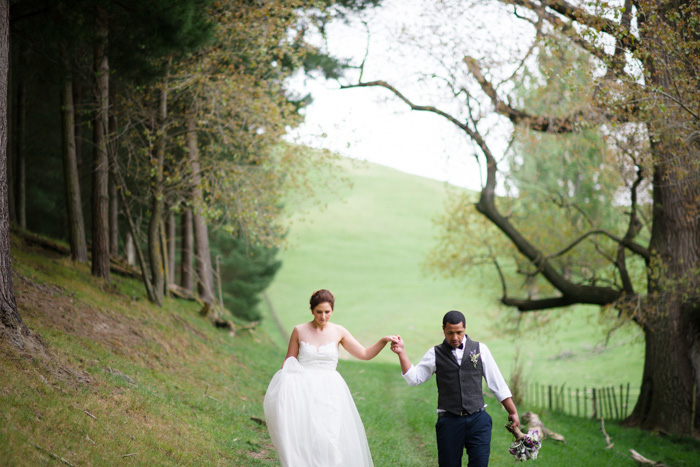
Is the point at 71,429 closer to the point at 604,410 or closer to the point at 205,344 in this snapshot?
the point at 205,344

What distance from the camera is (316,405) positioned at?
6387mm

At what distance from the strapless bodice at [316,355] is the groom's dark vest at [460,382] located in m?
1.25

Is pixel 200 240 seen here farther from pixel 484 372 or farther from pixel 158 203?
pixel 484 372

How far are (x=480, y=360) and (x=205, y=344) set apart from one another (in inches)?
420

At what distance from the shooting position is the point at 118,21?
13227 mm

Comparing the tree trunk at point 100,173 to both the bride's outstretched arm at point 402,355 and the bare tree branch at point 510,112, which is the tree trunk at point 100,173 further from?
the bride's outstretched arm at point 402,355

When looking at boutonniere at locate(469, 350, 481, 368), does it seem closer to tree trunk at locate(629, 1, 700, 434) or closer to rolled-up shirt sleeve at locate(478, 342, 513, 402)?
rolled-up shirt sleeve at locate(478, 342, 513, 402)

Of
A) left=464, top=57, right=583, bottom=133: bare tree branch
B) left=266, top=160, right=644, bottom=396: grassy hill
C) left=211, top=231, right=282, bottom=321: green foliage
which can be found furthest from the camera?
left=211, top=231, right=282, bottom=321: green foliage

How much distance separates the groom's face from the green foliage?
30.2 meters

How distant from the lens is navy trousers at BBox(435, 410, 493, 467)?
19.2 ft

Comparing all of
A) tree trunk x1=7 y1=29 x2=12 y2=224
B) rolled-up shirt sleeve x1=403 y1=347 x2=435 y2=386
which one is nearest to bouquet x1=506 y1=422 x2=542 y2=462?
rolled-up shirt sleeve x1=403 y1=347 x2=435 y2=386

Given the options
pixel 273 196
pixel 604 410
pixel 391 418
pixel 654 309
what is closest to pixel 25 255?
pixel 273 196

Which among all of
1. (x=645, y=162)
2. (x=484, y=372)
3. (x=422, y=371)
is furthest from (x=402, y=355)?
(x=645, y=162)

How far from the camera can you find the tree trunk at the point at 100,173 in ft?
44.5
